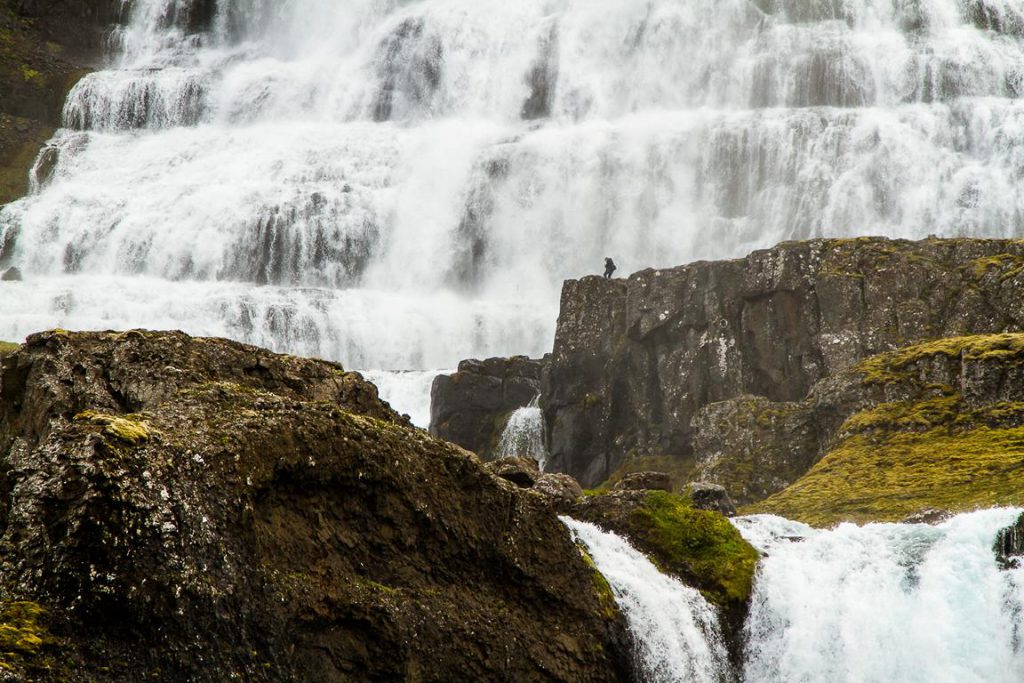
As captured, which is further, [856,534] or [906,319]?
[906,319]

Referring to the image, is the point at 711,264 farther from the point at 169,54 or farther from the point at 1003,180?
the point at 169,54

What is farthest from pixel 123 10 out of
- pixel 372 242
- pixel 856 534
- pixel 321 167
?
pixel 856 534

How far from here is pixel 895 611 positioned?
58.7ft

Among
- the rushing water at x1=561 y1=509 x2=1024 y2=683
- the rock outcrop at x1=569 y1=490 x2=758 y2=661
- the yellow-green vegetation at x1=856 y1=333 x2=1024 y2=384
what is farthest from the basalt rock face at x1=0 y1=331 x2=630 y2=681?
the yellow-green vegetation at x1=856 y1=333 x2=1024 y2=384

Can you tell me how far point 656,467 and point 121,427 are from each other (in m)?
29.3

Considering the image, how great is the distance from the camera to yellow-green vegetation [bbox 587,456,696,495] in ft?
125

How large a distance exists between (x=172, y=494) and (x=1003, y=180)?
50134mm

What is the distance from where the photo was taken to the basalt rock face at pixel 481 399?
154ft

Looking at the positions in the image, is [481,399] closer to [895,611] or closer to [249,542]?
[895,611]

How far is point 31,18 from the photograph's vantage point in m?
95.1

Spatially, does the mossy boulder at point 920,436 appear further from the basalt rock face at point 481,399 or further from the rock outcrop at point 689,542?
the basalt rock face at point 481,399

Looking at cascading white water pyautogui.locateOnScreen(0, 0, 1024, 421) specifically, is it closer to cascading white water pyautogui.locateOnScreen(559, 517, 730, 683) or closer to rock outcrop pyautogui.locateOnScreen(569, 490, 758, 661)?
rock outcrop pyautogui.locateOnScreen(569, 490, 758, 661)

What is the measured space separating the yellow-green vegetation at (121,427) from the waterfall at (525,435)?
33197mm

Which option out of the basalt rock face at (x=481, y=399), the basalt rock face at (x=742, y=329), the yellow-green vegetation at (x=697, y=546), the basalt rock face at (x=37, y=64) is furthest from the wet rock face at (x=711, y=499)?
the basalt rock face at (x=37, y=64)
